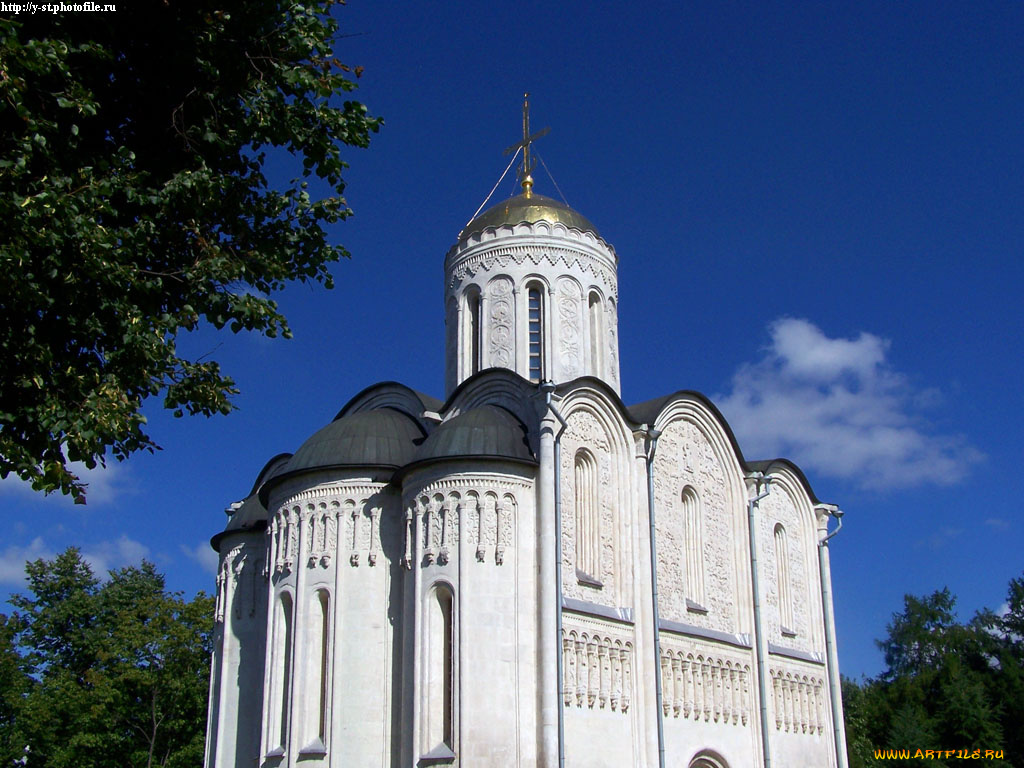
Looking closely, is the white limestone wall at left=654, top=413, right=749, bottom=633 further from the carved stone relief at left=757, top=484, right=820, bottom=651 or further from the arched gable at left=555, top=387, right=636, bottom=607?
the arched gable at left=555, top=387, right=636, bottom=607

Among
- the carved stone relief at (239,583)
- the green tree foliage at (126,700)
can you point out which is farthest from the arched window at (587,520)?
the green tree foliage at (126,700)

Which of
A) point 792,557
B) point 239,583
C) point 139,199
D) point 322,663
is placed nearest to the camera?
point 139,199

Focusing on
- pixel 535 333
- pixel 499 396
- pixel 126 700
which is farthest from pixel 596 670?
pixel 126 700

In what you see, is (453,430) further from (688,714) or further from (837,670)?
(837,670)

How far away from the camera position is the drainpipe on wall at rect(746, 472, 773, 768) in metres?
18.5

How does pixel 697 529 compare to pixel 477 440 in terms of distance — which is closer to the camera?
pixel 477 440

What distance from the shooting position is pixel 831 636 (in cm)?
2111

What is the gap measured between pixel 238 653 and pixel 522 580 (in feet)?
20.8

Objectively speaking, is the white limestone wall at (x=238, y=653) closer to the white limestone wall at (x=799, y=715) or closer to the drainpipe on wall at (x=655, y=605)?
the drainpipe on wall at (x=655, y=605)

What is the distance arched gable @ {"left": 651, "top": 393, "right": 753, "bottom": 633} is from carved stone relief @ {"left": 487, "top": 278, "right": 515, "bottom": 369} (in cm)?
327

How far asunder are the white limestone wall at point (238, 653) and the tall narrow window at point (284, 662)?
56.8 inches

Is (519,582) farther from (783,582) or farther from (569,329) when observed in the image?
(783,582)

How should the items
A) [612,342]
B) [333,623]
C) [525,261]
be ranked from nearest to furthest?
[333,623] < [525,261] < [612,342]

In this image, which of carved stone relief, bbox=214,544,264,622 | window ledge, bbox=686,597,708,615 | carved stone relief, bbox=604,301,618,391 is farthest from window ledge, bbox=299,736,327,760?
carved stone relief, bbox=604,301,618,391
